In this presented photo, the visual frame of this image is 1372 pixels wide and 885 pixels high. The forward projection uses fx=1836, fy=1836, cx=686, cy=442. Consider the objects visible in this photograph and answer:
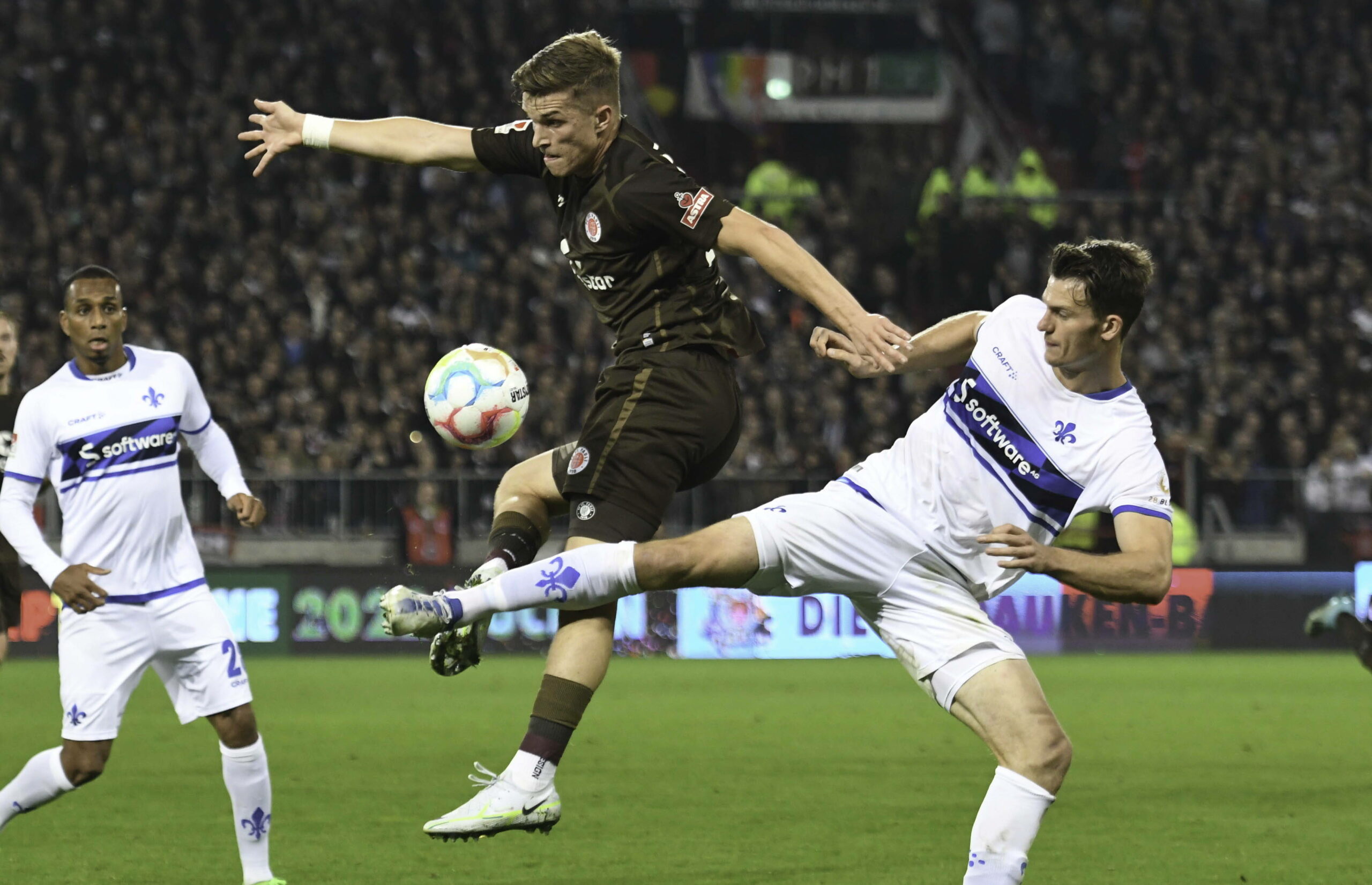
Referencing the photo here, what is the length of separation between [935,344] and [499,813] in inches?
78.3

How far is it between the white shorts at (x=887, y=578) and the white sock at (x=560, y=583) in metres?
0.49

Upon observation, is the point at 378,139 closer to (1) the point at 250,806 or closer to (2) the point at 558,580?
(2) the point at 558,580

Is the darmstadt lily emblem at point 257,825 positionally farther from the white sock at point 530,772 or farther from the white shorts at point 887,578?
the white shorts at point 887,578

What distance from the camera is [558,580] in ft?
17.2

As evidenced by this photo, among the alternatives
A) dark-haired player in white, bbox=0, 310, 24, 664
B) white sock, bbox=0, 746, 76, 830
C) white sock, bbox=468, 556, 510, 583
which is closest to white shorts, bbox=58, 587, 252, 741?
white sock, bbox=0, 746, 76, 830

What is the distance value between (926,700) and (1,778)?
275 inches

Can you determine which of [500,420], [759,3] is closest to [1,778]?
[500,420]

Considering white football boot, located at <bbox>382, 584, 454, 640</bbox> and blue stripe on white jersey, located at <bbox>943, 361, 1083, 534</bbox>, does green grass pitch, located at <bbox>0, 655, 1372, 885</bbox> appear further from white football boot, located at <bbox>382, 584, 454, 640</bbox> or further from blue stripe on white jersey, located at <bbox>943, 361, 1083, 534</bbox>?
white football boot, located at <bbox>382, 584, 454, 640</bbox>

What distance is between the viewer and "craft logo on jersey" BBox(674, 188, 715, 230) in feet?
17.7

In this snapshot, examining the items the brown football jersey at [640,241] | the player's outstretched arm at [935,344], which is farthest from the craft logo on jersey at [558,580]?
the player's outstretched arm at [935,344]

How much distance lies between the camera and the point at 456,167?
5777mm

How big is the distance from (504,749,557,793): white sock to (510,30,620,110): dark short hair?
6.43ft

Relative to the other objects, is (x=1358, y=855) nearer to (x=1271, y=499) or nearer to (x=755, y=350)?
(x=755, y=350)

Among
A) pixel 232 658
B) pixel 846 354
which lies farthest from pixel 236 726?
pixel 846 354
